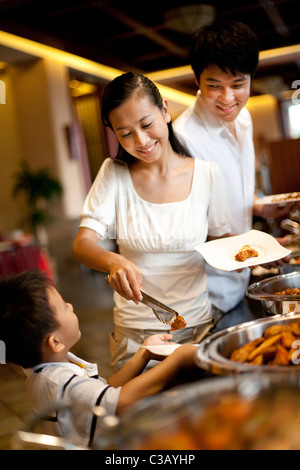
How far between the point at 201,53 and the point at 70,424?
1.34 meters

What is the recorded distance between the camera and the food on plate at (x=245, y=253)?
145 centimetres

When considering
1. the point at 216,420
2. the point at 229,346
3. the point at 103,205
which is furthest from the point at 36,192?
the point at 216,420

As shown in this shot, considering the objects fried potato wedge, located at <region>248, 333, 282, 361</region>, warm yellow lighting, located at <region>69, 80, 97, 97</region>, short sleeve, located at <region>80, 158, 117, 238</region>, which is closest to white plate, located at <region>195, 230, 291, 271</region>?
short sleeve, located at <region>80, 158, 117, 238</region>

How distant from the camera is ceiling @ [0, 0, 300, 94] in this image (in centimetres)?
662

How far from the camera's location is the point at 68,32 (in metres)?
7.85

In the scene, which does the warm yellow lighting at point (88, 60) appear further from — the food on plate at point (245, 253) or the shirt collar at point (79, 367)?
the shirt collar at point (79, 367)

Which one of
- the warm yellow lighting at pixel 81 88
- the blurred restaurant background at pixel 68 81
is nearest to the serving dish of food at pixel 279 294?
the blurred restaurant background at pixel 68 81

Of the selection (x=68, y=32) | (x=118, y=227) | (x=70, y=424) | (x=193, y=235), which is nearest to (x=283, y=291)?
(x=193, y=235)

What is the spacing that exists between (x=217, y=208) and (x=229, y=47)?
55 cm

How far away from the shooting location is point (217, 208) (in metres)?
1.72

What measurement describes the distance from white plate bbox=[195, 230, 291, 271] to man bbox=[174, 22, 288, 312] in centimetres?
31

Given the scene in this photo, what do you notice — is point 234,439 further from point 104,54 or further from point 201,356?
point 104,54

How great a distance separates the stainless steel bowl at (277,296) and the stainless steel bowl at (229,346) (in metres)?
0.11

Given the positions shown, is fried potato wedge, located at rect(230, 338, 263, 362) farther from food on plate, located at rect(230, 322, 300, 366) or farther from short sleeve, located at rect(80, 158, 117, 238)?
short sleeve, located at rect(80, 158, 117, 238)
